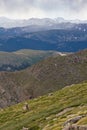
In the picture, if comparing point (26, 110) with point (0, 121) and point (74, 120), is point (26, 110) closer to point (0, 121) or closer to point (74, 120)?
point (0, 121)

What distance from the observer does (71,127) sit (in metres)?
46.6

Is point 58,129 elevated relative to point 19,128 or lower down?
elevated

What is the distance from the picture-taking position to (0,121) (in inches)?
5261

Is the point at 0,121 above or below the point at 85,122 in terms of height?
below

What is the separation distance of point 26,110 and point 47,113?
113 ft

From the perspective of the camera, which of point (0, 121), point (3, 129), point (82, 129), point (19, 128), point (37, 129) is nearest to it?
point (82, 129)

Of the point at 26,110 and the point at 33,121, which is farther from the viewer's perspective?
the point at 26,110

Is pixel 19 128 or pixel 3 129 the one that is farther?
pixel 3 129

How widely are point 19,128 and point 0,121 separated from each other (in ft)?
122

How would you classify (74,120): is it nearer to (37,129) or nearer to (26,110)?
(37,129)

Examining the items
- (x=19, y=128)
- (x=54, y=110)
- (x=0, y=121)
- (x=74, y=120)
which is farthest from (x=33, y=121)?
(x=74, y=120)

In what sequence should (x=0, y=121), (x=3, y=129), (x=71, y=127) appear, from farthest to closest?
1. (x=0, y=121)
2. (x=3, y=129)
3. (x=71, y=127)

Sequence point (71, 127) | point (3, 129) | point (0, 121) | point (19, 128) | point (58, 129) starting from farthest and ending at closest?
point (0, 121) → point (3, 129) → point (19, 128) → point (58, 129) → point (71, 127)

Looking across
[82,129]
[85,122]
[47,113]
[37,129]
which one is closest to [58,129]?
[85,122]
